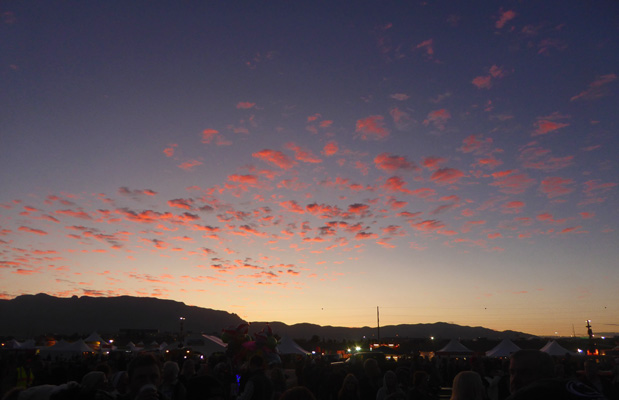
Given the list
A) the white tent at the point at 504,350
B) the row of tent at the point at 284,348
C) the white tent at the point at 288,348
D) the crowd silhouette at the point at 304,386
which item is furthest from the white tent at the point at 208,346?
the white tent at the point at 504,350

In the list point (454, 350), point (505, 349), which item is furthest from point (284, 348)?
point (505, 349)

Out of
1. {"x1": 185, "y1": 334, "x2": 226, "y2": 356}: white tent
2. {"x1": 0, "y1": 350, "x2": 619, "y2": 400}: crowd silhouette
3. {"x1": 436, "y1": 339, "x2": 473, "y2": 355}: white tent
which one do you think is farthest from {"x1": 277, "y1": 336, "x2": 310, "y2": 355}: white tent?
{"x1": 0, "y1": 350, "x2": 619, "y2": 400}: crowd silhouette

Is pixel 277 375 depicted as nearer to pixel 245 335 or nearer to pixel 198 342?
pixel 245 335

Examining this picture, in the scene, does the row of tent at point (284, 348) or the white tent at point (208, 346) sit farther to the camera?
the white tent at point (208, 346)

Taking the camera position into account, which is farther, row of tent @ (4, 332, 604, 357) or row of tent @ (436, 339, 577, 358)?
row of tent @ (4, 332, 604, 357)

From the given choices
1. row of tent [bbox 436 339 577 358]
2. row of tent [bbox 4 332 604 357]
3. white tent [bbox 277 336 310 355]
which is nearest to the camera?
row of tent [bbox 436 339 577 358]

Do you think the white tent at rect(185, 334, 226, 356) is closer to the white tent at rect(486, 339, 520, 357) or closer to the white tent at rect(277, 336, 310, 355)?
the white tent at rect(277, 336, 310, 355)

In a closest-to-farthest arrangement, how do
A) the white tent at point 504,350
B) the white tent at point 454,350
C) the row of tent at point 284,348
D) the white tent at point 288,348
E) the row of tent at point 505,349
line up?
the row of tent at point 505,349
the white tent at point 288,348
the row of tent at point 284,348
the white tent at point 504,350
the white tent at point 454,350

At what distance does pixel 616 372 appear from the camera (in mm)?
8344

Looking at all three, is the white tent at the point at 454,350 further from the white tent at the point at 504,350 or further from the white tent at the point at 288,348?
the white tent at the point at 288,348

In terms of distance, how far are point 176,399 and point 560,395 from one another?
640 cm

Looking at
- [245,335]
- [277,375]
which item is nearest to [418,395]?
[277,375]

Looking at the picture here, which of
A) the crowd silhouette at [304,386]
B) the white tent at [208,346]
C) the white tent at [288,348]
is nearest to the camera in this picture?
the crowd silhouette at [304,386]

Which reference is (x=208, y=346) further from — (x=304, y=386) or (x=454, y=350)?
(x=304, y=386)
